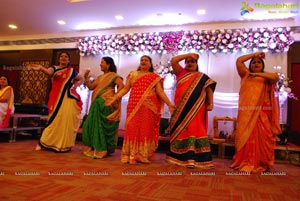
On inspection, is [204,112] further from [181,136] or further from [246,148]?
[246,148]

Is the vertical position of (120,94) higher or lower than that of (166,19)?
lower

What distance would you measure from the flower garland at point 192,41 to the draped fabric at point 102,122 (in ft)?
7.99

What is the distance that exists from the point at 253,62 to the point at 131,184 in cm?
231

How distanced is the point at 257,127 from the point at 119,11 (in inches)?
154

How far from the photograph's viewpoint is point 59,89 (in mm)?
3529

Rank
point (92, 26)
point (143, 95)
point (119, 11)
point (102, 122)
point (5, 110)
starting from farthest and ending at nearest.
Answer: point (92, 26), point (119, 11), point (5, 110), point (102, 122), point (143, 95)

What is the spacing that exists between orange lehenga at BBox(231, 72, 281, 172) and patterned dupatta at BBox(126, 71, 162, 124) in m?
1.16

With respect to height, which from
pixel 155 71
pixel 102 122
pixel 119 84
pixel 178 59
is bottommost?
pixel 102 122

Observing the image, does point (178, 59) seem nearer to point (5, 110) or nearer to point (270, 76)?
point (270, 76)

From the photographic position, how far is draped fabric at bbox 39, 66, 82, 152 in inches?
134

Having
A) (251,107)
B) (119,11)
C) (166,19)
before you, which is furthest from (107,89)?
(166,19)

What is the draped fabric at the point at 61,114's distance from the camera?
3.41 meters

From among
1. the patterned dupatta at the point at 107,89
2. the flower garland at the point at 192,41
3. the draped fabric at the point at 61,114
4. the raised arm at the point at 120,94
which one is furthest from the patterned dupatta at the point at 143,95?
the flower garland at the point at 192,41

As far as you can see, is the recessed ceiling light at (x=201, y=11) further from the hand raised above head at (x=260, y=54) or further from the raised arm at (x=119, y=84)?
the raised arm at (x=119, y=84)
